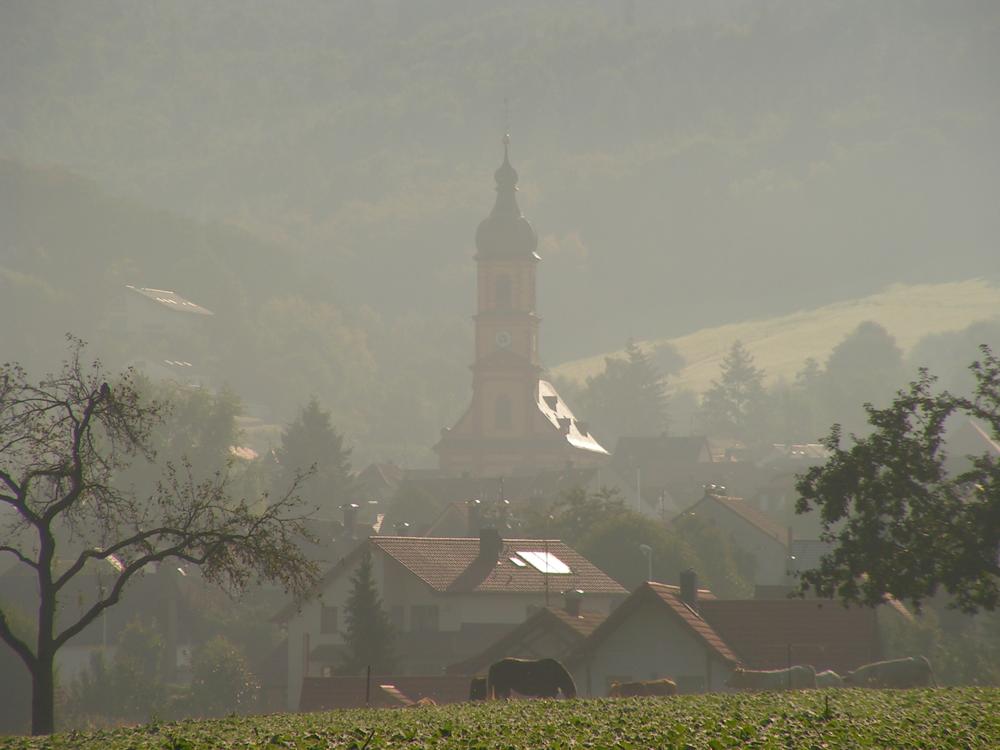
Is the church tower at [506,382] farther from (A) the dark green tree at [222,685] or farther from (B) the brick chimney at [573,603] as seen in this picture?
(B) the brick chimney at [573,603]

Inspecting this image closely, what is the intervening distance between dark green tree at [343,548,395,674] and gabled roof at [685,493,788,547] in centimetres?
3552

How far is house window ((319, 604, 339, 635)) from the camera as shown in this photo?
227 feet

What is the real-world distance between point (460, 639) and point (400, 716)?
41.1 metres

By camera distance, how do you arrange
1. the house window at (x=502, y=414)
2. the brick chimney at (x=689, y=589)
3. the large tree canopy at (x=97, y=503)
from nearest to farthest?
the large tree canopy at (x=97, y=503)
the brick chimney at (x=689, y=589)
the house window at (x=502, y=414)

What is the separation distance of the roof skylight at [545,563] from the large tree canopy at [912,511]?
33.5 metres

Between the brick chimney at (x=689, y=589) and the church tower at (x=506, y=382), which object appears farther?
the church tower at (x=506, y=382)

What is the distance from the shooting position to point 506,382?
156500 mm

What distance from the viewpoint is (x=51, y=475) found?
32.2 meters

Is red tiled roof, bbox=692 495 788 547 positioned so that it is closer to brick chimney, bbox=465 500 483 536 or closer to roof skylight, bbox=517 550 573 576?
brick chimney, bbox=465 500 483 536

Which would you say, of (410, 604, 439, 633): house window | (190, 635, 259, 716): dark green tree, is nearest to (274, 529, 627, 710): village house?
(410, 604, 439, 633): house window

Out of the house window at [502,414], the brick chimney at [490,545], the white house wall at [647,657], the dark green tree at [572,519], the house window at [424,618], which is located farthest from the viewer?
the house window at [502,414]

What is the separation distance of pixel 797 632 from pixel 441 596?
16551mm

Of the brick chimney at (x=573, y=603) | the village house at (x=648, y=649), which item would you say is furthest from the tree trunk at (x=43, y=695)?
the brick chimney at (x=573, y=603)

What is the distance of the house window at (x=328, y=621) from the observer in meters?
69.3
